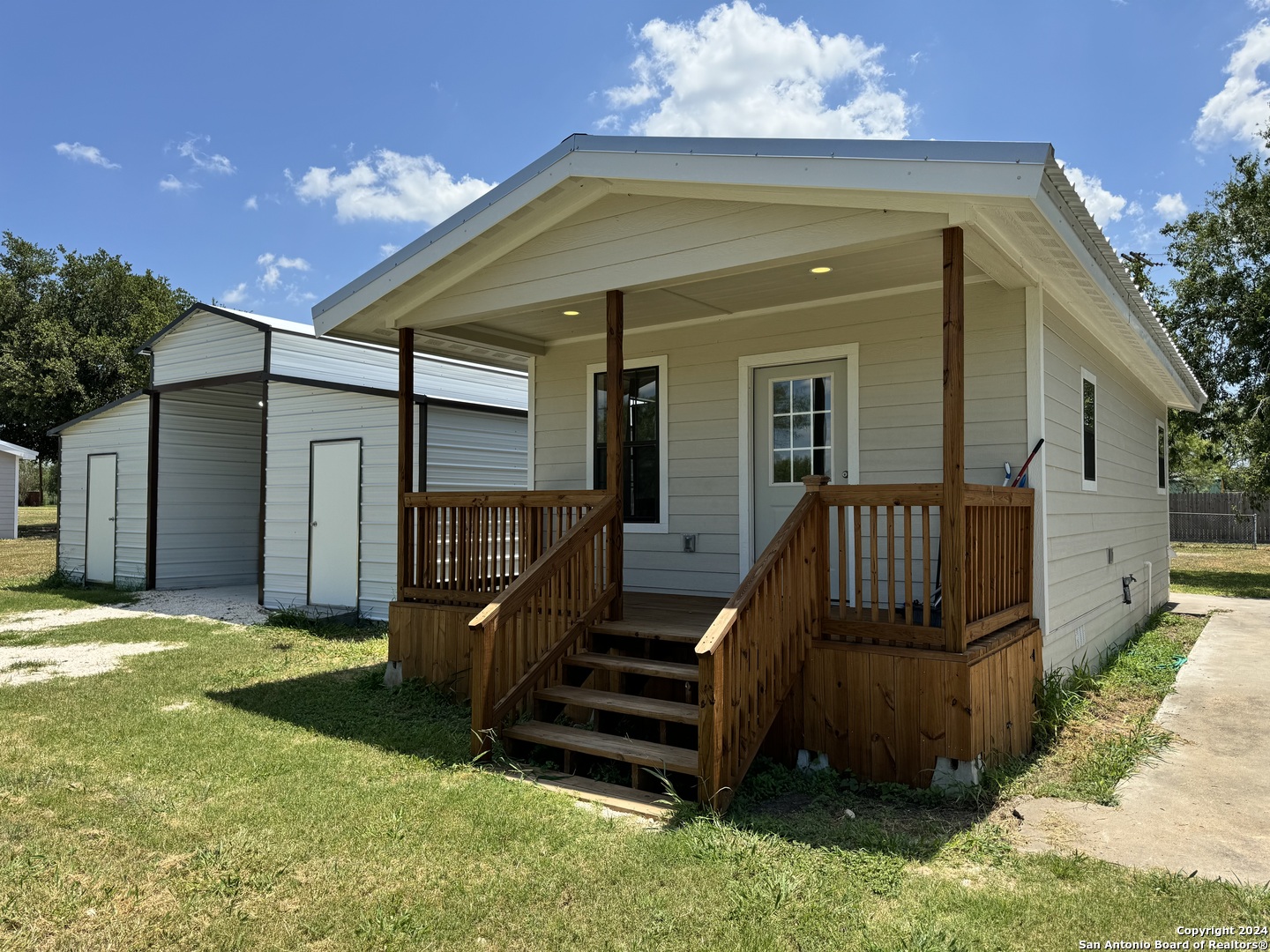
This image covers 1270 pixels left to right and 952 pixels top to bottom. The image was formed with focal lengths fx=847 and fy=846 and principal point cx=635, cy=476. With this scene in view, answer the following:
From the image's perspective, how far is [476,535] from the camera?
646cm

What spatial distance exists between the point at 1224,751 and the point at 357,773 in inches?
203

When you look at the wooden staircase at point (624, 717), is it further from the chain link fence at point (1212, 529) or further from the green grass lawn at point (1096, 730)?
the chain link fence at point (1212, 529)

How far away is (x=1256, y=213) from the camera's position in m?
17.2

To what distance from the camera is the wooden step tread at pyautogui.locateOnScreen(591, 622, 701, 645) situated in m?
5.19

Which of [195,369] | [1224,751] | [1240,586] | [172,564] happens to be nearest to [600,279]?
[1224,751]

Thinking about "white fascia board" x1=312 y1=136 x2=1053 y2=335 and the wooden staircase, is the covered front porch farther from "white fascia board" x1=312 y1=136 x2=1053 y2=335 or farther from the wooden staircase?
"white fascia board" x1=312 y1=136 x2=1053 y2=335

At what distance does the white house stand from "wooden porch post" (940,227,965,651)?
0.05 ft

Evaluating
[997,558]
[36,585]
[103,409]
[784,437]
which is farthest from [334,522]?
[997,558]

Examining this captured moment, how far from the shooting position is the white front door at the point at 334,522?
34.4 feet

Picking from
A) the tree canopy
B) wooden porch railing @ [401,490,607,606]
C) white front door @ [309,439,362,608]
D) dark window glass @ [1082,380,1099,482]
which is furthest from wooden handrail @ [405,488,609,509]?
the tree canopy

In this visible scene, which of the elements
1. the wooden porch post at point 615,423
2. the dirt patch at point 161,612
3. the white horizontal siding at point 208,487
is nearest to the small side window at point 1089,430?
the wooden porch post at point 615,423

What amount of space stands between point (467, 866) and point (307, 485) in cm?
856

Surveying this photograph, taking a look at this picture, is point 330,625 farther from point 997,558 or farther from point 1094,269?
point 1094,269

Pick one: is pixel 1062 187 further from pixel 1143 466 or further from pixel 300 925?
pixel 1143 466
